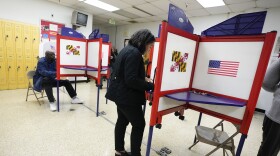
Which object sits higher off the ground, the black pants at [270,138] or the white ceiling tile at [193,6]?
the white ceiling tile at [193,6]

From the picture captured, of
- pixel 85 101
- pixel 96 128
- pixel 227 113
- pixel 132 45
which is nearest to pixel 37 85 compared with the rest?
pixel 85 101

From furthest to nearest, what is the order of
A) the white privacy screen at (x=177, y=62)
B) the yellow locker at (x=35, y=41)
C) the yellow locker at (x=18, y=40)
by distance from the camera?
the yellow locker at (x=35, y=41) → the yellow locker at (x=18, y=40) → the white privacy screen at (x=177, y=62)

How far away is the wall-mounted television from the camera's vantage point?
17.6 feet

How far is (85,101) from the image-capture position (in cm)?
393

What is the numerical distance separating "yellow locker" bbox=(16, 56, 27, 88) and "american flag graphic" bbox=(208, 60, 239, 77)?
502cm

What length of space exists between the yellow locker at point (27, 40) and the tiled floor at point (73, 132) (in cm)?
157

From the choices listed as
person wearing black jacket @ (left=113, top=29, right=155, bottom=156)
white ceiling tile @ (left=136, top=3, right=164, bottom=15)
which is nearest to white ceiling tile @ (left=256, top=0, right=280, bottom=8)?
white ceiling tile @ (left=136, top=3, right=164, bottom=15)

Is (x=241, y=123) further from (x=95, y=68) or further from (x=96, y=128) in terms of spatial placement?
(x=95, y=68)

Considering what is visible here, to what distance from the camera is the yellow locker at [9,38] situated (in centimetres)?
406

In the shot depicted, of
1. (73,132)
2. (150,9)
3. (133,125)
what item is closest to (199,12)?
(150,9)

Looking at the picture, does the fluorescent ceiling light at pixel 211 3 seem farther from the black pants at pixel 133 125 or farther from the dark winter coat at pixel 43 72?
the dark winter coat at pixel 43 72

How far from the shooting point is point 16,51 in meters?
4.31

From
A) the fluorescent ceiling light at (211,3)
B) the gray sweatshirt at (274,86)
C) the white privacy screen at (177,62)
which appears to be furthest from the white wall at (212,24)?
the white privacy screen at (177,62)

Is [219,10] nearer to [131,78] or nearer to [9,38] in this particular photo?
[131,78]
